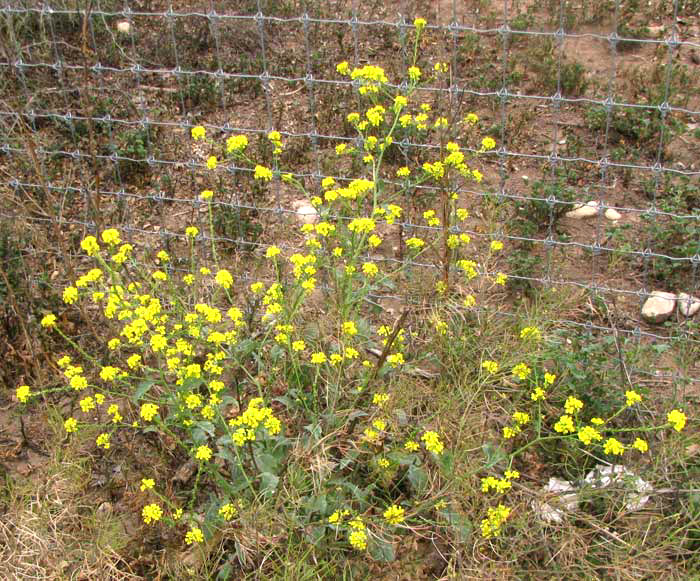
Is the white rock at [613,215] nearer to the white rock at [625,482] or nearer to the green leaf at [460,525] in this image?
the white rock at [625,482]

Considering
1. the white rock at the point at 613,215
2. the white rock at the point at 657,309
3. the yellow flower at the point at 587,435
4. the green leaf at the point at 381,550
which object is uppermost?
the white rock at the point at 613,215

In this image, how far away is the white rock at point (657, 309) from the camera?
4.00 metres

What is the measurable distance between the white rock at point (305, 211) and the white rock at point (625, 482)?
6.53 ft

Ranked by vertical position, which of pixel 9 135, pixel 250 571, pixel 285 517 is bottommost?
pixel 250 571

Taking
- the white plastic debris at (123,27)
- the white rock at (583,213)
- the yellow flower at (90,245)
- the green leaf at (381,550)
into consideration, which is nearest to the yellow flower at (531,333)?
the green leaf at (381,550)

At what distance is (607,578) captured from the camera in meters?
3.01

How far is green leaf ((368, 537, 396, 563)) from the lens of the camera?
2.97 metres

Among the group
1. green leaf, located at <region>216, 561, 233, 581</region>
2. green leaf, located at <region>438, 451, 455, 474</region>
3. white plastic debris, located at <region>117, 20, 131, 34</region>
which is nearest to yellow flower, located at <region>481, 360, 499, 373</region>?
green leaf, located at <region>438, 451, 455, 474</region>

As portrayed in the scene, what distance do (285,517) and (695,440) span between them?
1557 mm

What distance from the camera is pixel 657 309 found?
4004mm

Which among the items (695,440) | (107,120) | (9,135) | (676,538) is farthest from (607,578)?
(9,135)

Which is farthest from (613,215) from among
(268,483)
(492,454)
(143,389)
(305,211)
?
(143,389)

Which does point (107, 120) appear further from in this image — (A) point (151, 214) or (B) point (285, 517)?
(B) point (285, 517)

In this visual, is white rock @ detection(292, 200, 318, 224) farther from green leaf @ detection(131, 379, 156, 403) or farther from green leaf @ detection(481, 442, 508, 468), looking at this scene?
green leaf @ detection(481, 442, 508, 468)
